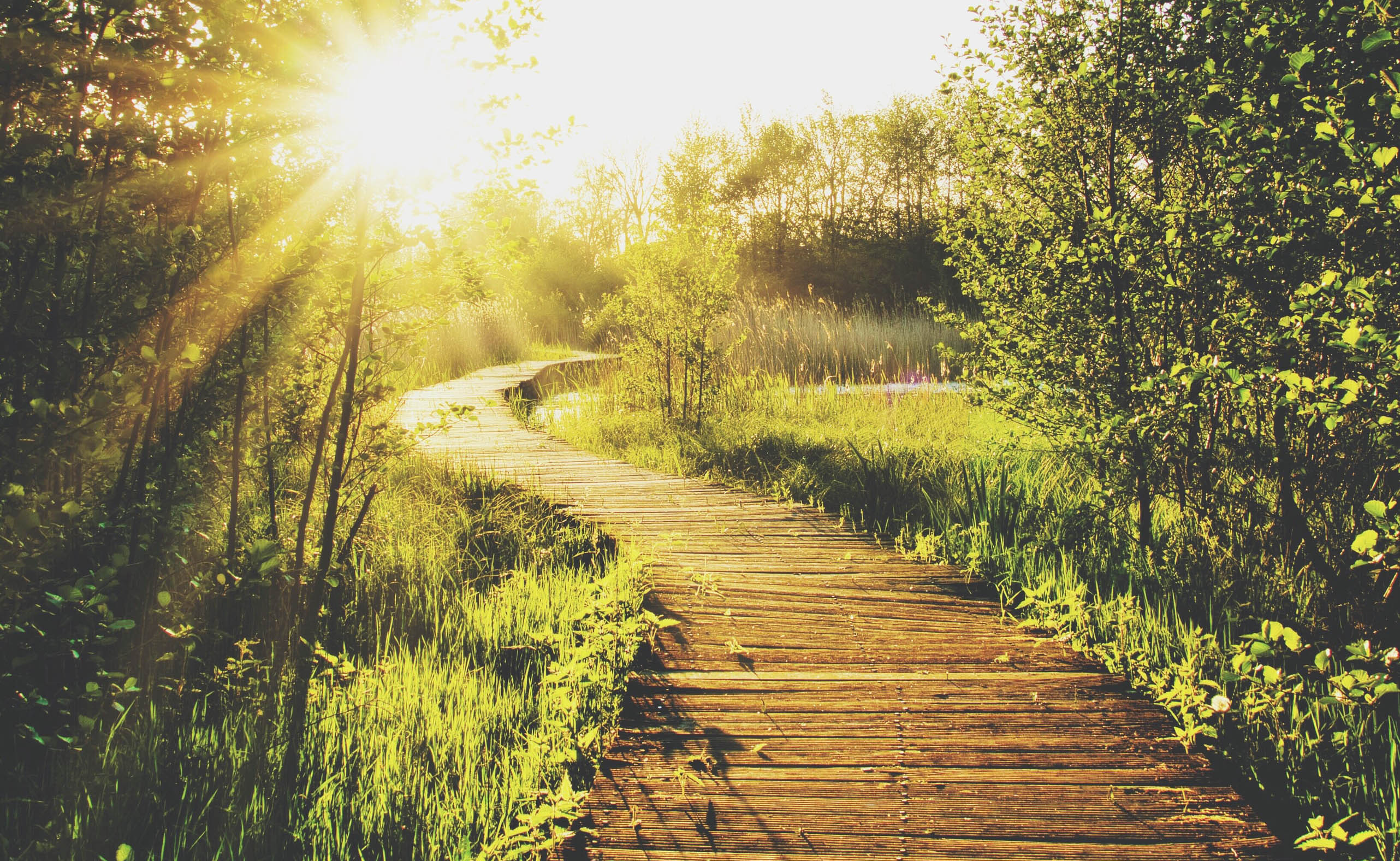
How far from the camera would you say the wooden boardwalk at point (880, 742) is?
5.22 feet

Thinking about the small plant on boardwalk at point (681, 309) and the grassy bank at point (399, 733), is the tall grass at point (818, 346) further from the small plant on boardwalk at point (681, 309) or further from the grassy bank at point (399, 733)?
the grassy bank at point (399, 733)

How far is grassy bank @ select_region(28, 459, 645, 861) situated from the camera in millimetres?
1749

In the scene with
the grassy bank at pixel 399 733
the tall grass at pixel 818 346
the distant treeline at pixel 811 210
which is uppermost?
the distant treeline at pixel 811 210

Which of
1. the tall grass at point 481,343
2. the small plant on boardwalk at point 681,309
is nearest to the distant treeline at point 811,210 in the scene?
the tall grass at point 481,343

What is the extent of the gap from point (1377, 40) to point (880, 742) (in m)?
1.82

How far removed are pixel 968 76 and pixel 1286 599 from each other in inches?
107

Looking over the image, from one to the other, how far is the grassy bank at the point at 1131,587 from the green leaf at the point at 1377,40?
112cm

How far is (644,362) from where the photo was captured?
299 inches

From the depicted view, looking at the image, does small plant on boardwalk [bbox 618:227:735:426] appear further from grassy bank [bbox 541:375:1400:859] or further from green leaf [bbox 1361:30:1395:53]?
green leaf [bbox 1361:30:1395:53]

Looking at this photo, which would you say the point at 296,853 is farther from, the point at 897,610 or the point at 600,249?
the point at 600,249

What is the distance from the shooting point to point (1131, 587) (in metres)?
3.04

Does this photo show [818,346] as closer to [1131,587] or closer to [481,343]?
[1131,587]

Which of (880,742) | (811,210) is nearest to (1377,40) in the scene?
(880,742)

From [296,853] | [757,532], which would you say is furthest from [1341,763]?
[296,853]
